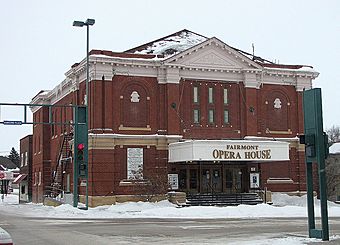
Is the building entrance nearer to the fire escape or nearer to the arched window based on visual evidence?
the arched window

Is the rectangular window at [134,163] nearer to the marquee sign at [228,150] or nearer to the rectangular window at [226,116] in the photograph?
the marquee sign at [228,150]

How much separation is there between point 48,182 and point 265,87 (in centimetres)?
2534

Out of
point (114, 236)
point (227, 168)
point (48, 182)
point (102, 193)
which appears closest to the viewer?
point (114, 236)

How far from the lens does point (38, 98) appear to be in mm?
64312

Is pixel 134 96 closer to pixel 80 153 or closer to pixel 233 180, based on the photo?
pixel 80 153

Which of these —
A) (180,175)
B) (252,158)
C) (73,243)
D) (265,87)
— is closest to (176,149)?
(180,175)

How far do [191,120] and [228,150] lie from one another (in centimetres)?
482

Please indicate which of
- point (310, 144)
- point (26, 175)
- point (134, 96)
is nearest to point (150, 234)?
point (310, 144)

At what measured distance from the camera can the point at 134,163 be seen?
45719 mm

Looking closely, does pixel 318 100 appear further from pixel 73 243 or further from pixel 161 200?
pixel 161 200

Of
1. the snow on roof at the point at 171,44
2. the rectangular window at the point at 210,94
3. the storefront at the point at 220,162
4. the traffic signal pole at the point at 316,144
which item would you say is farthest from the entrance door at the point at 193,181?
the traffic signal pole at the point at 316,144

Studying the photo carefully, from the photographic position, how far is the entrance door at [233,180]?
48000 mm

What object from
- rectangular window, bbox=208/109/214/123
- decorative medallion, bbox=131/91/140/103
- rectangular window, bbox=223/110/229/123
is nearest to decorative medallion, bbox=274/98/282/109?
rectangular window, bbox=223/110/229/123

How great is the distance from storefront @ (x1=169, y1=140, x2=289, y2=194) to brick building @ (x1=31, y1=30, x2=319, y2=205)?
0.26 ft
